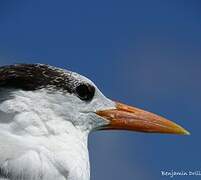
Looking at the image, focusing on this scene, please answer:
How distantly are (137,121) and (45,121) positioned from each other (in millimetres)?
1804

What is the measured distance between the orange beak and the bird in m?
0.28

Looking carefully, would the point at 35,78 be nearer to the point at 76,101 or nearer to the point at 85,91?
the point at 76,101

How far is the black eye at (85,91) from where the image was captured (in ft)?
25.4

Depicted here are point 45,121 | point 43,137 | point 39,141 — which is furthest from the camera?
point 45,121

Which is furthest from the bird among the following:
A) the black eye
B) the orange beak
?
the orange beak

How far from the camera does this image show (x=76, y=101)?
304 inches

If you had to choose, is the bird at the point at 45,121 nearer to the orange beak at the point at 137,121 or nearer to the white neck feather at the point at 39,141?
the white neck feather at the point at 39,141

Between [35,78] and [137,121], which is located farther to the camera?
[137,121]

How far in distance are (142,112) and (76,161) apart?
6.44ft

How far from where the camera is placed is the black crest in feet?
23.5

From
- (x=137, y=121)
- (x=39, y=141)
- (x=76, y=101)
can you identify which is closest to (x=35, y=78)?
(x=76, y=101)

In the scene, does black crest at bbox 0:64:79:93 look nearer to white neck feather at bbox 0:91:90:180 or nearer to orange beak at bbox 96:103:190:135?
white neck feather at bbox 0:91:90:180

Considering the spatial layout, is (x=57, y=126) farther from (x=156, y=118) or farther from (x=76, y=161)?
(x=156, y=118)

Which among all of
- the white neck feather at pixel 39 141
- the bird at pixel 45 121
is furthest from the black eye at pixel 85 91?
the white neck feather at pixel 39 141
